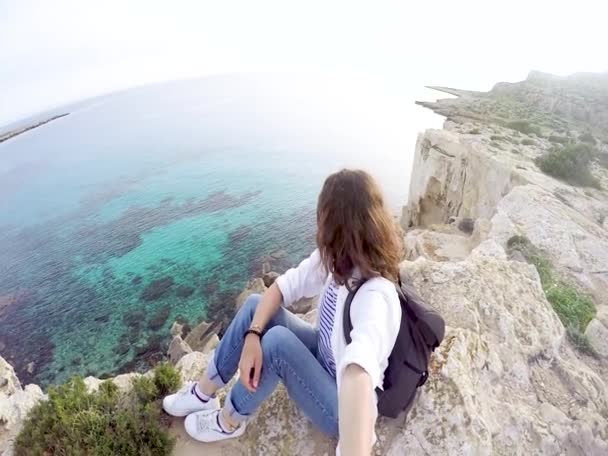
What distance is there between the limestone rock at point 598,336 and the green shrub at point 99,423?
27.9ft

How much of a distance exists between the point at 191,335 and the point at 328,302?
53.5 ft

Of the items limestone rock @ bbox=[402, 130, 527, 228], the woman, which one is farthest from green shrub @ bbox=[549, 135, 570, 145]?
the woman

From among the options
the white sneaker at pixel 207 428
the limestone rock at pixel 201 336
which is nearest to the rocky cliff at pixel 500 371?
the white sneaker at pixel 207 428

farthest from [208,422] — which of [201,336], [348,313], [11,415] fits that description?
[201,336]

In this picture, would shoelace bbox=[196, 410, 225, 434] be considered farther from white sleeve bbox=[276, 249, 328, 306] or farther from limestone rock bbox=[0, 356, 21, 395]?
limestone rock bbox=[0, 356, 21, 395]

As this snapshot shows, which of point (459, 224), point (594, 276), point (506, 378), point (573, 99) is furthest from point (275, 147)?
point (506, 378)

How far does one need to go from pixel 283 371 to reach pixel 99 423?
2.63 meters

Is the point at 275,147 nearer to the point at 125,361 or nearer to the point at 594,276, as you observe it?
the point at 125,361

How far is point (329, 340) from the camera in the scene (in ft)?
11.0

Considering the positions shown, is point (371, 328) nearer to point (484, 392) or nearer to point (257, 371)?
point (257, 371)

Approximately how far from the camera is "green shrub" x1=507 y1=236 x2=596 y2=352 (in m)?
7.50

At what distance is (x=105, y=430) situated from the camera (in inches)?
164

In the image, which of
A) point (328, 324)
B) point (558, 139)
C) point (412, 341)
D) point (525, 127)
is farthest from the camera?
point (525, 127)

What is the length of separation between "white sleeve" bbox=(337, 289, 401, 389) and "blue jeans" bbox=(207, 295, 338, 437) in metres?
1.00
